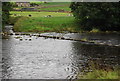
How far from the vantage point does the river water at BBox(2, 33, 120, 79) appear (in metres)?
34.2

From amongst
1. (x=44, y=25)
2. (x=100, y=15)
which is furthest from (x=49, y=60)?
(x=44, y=25)

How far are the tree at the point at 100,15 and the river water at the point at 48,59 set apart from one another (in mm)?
30770

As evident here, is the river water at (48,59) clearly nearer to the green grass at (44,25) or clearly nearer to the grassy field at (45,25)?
the green grass at (44,25)

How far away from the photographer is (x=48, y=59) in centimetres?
4453

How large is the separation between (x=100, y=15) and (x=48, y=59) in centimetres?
4882

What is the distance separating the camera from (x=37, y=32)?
85.8 m

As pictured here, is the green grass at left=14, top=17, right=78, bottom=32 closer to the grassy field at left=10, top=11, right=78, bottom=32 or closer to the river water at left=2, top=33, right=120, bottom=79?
the grassy field at left=10, top=11, right=78, bottom=32

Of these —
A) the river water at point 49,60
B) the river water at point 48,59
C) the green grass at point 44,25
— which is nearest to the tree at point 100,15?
the green grass at point 44,25

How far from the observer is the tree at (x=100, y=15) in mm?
89438

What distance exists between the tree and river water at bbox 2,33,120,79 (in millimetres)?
30770

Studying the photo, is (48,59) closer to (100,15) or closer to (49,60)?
(49,60)

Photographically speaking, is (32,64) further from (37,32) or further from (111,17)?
(111,17)

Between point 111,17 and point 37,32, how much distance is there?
79.8 ft

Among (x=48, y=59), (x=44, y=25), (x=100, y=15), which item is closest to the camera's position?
(x=48, y=59)
